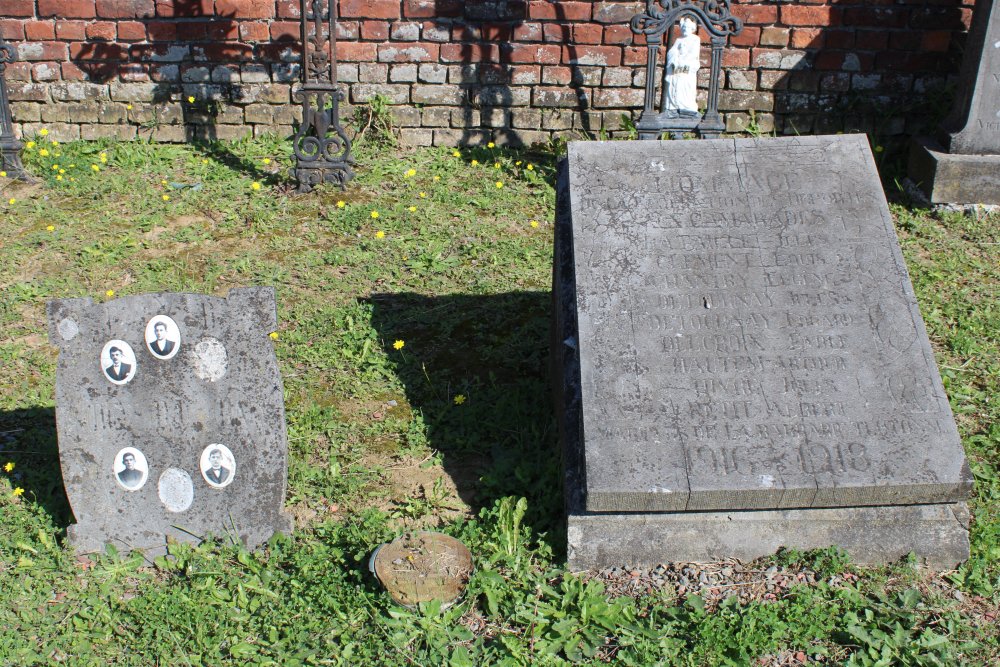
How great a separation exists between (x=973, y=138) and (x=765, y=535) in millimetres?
3783

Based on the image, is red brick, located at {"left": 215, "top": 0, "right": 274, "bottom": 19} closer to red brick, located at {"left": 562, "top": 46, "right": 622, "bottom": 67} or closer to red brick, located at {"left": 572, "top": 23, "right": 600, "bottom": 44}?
red brick, located at {"left": 572, "top": 23, "right": 600, "bottom": 44}

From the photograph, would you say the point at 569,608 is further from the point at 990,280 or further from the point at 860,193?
the point at 990,280

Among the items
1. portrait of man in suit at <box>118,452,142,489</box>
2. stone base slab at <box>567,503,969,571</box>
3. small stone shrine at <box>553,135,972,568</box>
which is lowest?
stone base slab at <box>567,503,969,571</box>

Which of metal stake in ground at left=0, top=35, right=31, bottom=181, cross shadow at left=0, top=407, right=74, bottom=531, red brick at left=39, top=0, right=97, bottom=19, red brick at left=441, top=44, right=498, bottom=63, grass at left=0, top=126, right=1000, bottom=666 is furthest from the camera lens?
red brick at left=441, top=44, right=498, bottom=63

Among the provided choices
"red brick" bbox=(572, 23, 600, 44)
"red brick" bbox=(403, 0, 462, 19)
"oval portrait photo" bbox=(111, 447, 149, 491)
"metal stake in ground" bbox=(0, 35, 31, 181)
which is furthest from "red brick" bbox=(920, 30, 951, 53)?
"metal stake in ground" bbox=(0, 35, 31, 181)

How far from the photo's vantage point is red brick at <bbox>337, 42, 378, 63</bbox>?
22.6 feet

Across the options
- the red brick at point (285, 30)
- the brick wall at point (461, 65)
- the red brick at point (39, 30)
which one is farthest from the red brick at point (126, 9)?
the red brick at point (285, 30)

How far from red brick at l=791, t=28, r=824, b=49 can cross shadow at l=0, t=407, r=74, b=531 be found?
5183mm

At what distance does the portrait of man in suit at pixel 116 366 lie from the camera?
350 cm

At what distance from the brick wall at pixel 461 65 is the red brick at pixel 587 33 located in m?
0.01

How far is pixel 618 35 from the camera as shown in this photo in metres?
6.82

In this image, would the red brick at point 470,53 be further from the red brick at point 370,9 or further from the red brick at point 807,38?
the red brick at point 807,38

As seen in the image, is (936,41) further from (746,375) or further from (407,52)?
(746,375)

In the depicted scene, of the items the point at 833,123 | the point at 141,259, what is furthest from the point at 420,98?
the point at 833,123
